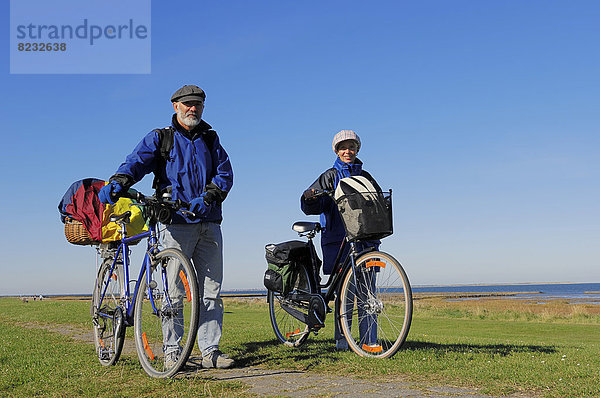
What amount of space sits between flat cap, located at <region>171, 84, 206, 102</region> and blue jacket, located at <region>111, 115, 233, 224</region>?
216mm

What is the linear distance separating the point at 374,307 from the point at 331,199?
4.81 feet

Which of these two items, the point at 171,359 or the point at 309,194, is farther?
the point at 309,194

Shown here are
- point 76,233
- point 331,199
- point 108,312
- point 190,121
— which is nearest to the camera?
point 190,121

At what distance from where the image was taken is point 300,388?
418 centimetres

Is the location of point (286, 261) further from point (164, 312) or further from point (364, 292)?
point (164, 312)

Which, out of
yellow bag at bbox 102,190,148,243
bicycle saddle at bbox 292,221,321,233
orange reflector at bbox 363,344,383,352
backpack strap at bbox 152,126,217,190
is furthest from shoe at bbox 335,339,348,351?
backpack strap at bbox 152,126,217,190

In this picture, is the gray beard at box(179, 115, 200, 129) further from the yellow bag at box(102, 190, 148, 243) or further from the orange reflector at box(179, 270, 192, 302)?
the orange reflector at box(179, 270, 192, 302)

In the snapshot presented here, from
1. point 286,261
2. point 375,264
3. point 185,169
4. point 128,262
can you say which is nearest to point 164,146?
point 185,169

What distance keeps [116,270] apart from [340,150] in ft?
9.28

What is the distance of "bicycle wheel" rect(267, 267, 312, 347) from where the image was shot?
21.2ft

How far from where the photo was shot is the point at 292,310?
6.50m

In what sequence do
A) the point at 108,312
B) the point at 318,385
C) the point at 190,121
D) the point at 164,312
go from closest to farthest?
the point at 318,385, the point at 164,312, the point at 190,121, the point at 108,312

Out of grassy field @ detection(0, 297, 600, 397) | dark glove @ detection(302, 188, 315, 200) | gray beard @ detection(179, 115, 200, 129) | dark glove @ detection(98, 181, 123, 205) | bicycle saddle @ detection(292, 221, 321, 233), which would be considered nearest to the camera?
grassy field @ detection(0, 297, 600, 397)

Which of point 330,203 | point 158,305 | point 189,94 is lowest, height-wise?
point 158,305
